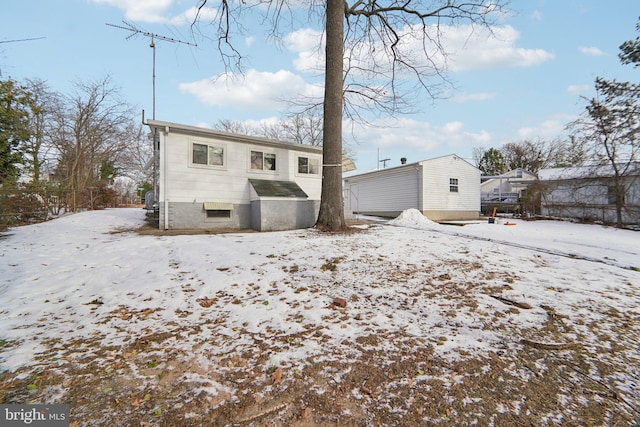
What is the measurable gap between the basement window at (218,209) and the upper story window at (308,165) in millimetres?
3575

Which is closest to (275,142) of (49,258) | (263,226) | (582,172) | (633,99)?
(263,226)

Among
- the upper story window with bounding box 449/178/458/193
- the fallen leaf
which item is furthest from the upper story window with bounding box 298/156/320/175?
the fallen leaf

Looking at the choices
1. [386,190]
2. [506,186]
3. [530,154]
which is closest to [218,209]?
[386,190]

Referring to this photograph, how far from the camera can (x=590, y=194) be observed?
14.7 metres

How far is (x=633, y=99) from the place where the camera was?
11.3 metres

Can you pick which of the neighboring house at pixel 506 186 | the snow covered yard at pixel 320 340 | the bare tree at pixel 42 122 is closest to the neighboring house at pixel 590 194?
the neighboring house at pixel 506 186

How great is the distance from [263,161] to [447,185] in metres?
11.6

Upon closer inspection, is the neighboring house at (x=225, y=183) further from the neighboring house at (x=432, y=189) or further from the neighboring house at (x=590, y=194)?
the neighboring house at (x=590, y=194)

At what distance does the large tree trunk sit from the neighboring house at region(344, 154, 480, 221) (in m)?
8.23

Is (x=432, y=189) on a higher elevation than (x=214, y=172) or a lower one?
lower

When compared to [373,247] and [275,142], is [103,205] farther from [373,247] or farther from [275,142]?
[373,247]

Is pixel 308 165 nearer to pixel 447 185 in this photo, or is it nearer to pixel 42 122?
pixel 447 185

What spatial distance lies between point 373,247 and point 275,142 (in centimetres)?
705

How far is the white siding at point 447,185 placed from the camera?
51.2 ft
